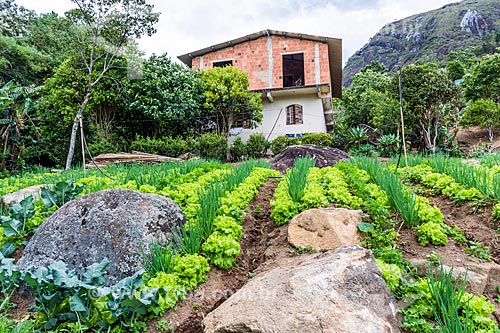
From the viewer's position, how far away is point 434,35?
2598 inches

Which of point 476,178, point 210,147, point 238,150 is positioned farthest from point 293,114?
point 476,178

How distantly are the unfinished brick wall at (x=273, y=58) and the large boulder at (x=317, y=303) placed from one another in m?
15.2

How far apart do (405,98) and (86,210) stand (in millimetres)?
11857

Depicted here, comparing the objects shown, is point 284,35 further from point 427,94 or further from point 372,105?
point 427,94

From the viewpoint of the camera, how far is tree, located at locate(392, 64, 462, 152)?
11.2 meters

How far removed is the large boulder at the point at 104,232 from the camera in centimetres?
266

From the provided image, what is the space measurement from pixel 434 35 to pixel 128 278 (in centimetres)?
8084

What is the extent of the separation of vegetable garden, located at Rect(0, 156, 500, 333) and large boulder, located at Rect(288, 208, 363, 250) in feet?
0.44

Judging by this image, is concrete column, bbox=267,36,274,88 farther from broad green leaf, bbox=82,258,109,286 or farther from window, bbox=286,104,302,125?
broad green leaf, bbox=82,258,109,286

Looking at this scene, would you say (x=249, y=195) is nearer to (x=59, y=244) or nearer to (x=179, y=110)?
→ (x=59, y=244)

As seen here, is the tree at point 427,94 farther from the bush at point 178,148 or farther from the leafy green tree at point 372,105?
the bush at point 178,148

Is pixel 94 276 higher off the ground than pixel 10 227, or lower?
lower

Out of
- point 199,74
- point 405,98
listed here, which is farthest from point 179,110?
point 405,98

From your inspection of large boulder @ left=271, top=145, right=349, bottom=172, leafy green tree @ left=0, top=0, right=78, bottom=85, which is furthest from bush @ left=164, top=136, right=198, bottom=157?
leafy green tree @ left=0, top=0, right=78, bottom=85
